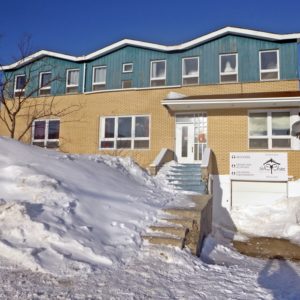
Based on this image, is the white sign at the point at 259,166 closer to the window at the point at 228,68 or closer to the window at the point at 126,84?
the window at the point at 228,68

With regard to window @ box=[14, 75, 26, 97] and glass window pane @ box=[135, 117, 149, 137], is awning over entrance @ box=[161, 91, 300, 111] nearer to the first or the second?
glass window pane @ box=[135, 117, 149, 137]

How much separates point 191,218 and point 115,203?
1.86 m

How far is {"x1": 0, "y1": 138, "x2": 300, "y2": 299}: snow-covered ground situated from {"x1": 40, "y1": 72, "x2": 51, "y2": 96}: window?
12020 mm

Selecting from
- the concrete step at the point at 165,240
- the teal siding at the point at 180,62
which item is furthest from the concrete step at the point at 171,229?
the teal siding at the point at 180,62

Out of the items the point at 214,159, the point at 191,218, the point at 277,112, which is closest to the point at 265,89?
the point at 277,112

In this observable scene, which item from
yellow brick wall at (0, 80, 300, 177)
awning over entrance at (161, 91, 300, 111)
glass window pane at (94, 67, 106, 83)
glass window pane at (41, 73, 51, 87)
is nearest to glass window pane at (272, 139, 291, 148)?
yellow brick wall at (0, 80, 300, 177)

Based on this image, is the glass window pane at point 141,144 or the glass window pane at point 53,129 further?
the glass window pane at point 53,129

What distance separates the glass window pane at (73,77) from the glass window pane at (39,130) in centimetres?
302

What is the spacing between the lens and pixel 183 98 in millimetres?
15172

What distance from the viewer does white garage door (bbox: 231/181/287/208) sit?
565 inches

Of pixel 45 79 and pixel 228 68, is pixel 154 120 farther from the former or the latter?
pixel 45 79

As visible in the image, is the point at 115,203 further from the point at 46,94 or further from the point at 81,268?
the point at 46,94

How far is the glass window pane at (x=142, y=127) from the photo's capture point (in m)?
16.7

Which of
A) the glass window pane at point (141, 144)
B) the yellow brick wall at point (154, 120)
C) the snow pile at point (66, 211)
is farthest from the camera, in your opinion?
the glass window pane at point (141, 144)
